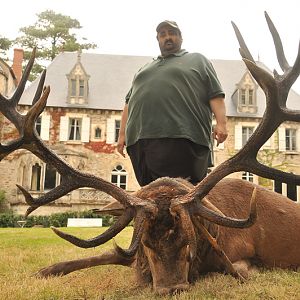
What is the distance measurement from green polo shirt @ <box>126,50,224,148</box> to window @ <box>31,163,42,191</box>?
1122 inches

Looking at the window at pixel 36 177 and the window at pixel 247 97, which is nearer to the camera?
the window at pixel 36 177

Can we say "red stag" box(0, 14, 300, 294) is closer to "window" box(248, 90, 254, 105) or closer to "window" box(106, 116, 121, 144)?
"window" box(106, 116, 121, 144)

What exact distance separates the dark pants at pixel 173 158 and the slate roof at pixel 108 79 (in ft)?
88.9

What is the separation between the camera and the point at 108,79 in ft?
116

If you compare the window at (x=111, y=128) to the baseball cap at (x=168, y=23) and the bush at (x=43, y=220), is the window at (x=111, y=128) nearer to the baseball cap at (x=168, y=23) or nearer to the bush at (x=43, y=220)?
the bush at (x=43, y=220)

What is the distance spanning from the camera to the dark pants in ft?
17.7

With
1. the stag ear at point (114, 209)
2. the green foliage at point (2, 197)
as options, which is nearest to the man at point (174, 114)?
the stag ear at point (114, 209)

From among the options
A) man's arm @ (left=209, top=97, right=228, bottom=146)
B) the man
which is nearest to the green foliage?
the man

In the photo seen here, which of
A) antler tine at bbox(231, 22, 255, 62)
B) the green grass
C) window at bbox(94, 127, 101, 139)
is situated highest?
window at bbox(94, 127, 101, 139)

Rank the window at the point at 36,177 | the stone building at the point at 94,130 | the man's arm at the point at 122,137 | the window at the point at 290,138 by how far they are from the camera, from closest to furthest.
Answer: the man's arm at the point at 122,137 → the stone building at the point at 94,130 → the window at the point at 36,177 → the window at the point at 290,138

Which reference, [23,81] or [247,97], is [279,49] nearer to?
[23,81]

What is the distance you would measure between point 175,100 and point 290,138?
30848mm

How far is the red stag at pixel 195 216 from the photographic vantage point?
3.79 meters

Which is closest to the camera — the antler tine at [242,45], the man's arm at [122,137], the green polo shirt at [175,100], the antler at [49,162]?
the antler at [49,162]
